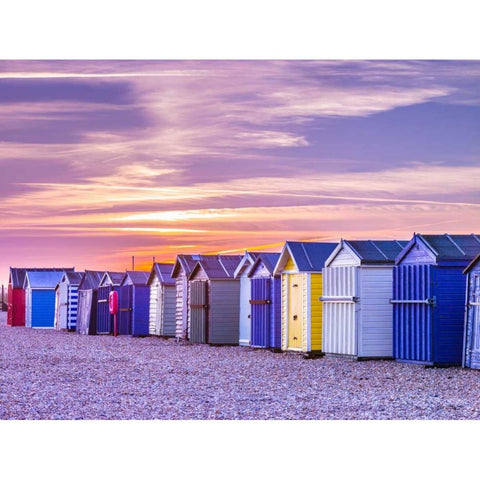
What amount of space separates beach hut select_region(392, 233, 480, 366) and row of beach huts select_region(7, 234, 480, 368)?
23 millimetres

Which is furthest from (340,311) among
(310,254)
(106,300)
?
(106,300)

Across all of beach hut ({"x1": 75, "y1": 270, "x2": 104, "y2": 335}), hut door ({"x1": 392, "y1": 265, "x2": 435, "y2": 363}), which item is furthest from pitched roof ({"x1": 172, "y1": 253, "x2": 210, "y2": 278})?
hut door ({"x1": 392, "y1": 265, "x2": 435, "y2": 363})

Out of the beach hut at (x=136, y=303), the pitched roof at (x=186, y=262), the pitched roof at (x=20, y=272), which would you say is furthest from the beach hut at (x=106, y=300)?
the pitched roof at (x=20, y=272)

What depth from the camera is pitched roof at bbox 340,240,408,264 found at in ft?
82.6

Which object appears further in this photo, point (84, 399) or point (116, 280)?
point (116, 280)

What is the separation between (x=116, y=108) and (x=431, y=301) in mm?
8371

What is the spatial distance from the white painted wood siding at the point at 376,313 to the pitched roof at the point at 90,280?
2663 cm

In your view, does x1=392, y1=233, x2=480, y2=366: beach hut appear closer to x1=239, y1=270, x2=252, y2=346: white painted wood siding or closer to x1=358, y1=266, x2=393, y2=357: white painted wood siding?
x1=358, y1=266, x2=393, y2=357: white painted wood siding

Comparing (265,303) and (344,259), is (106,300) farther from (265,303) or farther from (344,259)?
(344,259)

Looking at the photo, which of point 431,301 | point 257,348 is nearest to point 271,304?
point 257,348

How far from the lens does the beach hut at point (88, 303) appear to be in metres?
47.3

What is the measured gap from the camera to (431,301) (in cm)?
2247
